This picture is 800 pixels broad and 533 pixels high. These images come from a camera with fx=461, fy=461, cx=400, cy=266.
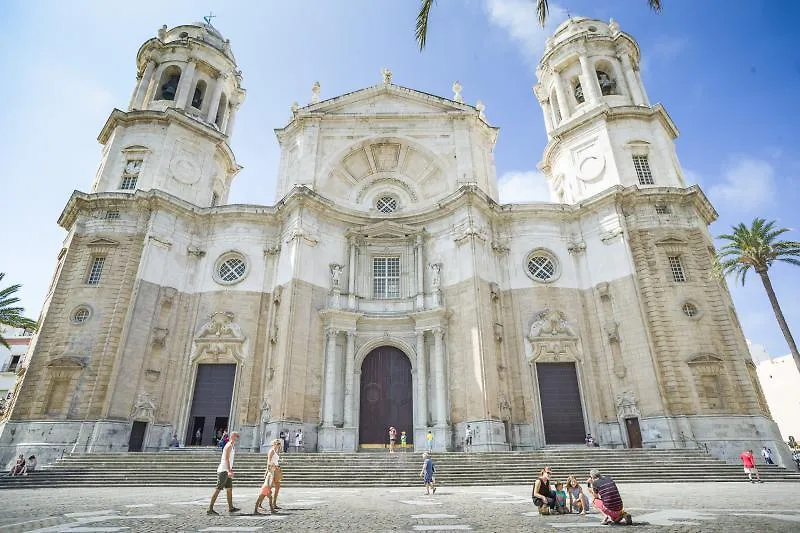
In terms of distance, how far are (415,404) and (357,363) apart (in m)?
3.87

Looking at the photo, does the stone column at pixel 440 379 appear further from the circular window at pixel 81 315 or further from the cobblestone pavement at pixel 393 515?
the circular window at pixel 81 315

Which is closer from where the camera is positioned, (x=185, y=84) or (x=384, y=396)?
(x=384, y=396)

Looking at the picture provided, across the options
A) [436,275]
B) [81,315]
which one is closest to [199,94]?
[81,315]

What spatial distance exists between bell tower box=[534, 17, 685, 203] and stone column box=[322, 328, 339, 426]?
17.5 metres

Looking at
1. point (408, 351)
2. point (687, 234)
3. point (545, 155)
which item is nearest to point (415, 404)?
point (408, 351)

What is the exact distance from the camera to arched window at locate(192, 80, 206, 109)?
3369 centimetres

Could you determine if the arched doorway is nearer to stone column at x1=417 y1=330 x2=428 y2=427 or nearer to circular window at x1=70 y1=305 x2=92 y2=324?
stone column at x1=417 y1=330 x2=428 y2=427

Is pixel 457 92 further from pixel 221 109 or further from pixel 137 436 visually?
pixel 137 436

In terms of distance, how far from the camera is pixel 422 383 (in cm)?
2472

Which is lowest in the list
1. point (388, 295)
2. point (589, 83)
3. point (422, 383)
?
point (422, 383)

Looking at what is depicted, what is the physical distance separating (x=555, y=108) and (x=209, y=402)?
30919 millimetres

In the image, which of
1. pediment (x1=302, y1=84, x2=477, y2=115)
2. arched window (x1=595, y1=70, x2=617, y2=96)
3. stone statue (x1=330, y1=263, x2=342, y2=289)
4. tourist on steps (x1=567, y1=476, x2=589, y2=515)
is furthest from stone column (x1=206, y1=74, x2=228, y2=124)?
tourist on steps (x1=567, y1=476, x2=589, y2=515)

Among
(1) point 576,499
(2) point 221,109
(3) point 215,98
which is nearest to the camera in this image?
(1) point 576,499

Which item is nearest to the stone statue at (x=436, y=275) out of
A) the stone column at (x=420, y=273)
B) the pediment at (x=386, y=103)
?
the stone column at (x=420, y=273)
